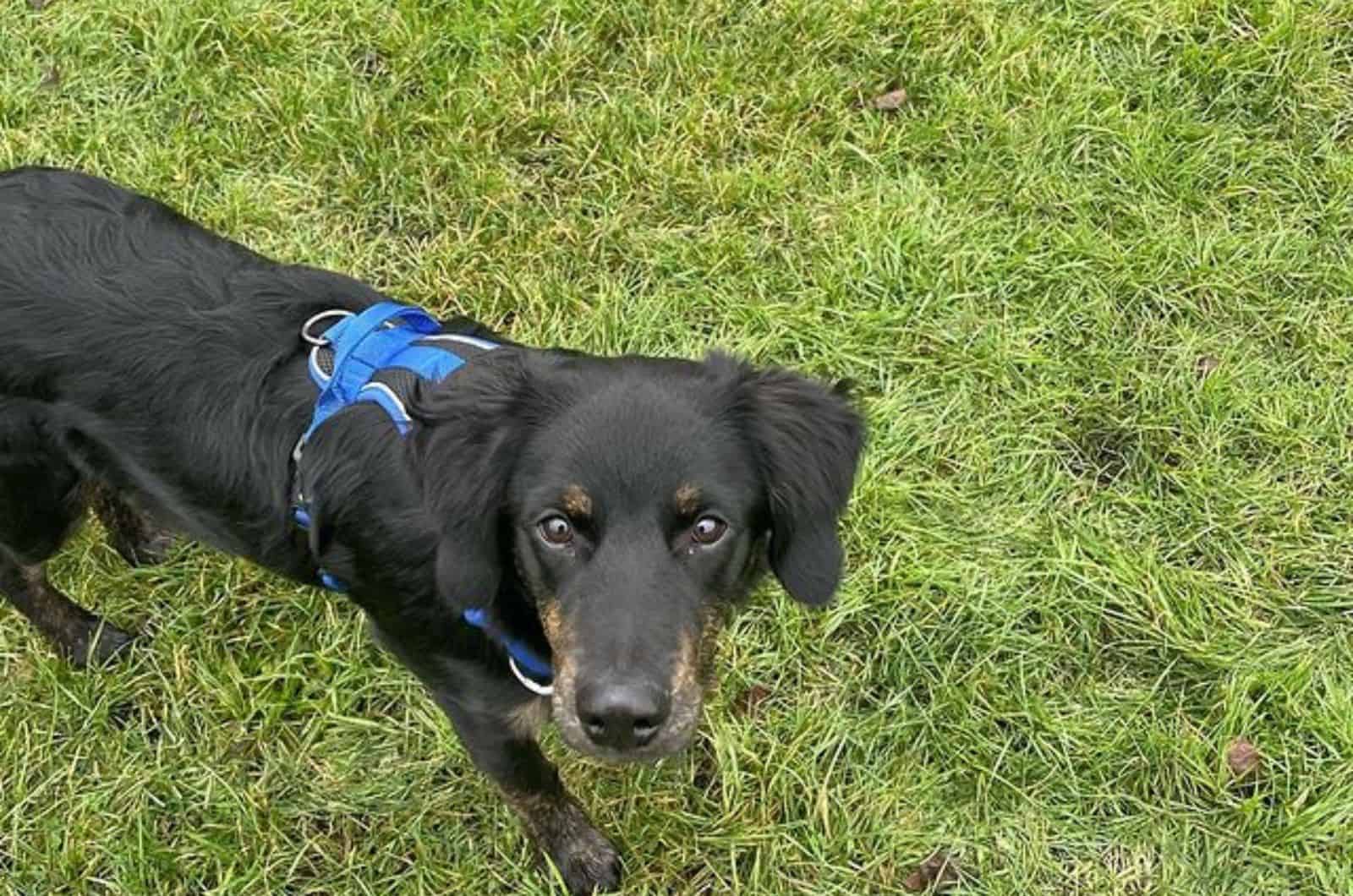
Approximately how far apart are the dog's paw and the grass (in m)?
0.09

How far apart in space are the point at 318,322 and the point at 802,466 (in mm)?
1157

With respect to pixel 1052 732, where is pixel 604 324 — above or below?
above

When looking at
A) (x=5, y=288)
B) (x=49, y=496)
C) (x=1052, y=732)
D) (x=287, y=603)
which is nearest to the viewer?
(x=5, y=288)

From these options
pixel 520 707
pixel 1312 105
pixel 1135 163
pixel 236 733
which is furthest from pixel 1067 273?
pixel 236 733

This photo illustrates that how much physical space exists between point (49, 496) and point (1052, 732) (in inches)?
106

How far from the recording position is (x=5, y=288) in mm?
2906

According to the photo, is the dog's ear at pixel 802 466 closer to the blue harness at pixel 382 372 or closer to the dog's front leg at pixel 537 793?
the blue harness at pixel 382 372

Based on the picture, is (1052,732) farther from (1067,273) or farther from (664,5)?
(664,5)

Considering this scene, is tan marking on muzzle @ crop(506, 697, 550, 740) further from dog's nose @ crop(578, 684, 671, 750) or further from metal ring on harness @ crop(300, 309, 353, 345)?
metal ring on harness @ crop(300, 309, 353, 345)

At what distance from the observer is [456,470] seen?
8.47ft

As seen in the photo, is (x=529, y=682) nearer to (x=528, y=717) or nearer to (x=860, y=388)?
(x=528, y=717)

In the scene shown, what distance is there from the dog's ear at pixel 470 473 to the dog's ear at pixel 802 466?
471 millimetres

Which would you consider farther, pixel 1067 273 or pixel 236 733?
pixel 1067 273

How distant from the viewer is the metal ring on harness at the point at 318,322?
290 centimetres
